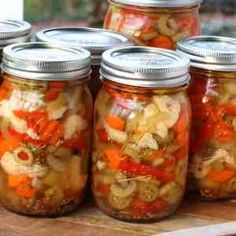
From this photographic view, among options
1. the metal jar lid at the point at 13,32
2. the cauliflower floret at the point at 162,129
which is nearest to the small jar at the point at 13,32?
the metal jar lid at the point at 13,32

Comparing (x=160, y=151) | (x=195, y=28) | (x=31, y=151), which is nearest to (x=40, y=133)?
(x=31, y=151)

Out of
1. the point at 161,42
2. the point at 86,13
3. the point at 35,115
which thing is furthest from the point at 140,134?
the point at 86,13

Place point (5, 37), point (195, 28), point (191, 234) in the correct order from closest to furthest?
point (191, 234), point (5, 37), point (195, 28)

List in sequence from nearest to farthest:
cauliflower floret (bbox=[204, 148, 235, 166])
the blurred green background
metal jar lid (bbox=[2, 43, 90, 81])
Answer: metal jar lid (bbox=[2, 43, 90, 81]) → cauliflower floret (bbox=[204, 148, 235, 166]) → the blurred green background

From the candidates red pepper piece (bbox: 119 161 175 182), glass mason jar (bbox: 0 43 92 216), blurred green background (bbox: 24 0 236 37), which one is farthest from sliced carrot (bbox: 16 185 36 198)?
blurred green background (bbox: 24 0 236 37)

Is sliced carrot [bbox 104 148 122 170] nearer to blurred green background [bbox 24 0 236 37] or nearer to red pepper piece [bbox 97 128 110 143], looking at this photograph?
red pepper piece [bbox 97 128 110 143]

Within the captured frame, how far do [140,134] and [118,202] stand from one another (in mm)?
92

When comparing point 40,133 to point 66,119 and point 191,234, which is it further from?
point 191,234

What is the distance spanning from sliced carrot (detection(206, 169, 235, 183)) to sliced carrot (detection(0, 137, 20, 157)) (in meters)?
0.25

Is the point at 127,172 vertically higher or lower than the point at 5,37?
lower

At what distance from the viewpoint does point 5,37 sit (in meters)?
0.90

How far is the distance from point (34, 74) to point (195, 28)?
0.31 meters

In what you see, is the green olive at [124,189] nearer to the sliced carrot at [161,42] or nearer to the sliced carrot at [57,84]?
the sliced carrot at [57,84]

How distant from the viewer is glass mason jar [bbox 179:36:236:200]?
0.88 meters
